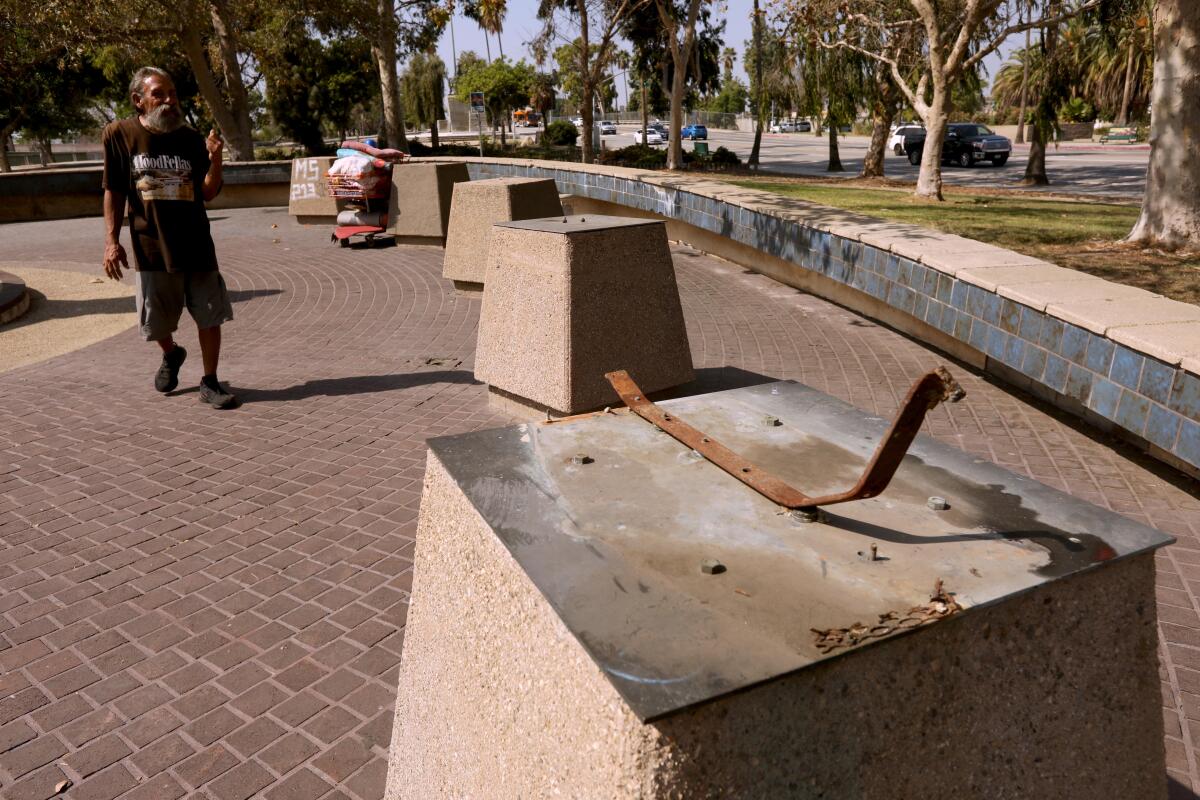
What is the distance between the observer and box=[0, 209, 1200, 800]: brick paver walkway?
268 cm

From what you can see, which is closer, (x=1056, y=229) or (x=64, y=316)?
(x=64, y=316)

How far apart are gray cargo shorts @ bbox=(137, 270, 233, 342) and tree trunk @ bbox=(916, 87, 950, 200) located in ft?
40.1

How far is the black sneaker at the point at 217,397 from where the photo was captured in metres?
5.75

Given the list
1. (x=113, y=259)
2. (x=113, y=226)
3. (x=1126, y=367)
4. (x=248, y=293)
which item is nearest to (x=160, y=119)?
(x=113, y=226)

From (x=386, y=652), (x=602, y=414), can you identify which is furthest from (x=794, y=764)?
(x=386, y=652)

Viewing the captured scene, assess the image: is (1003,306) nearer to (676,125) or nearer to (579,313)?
(579,313)

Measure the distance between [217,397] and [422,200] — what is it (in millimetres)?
6635

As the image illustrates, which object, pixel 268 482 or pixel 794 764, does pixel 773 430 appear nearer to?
pixel 794 764

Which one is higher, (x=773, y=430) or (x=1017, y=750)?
(x=773, y=430)

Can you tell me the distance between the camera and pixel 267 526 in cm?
409

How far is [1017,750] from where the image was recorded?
5.02 ft

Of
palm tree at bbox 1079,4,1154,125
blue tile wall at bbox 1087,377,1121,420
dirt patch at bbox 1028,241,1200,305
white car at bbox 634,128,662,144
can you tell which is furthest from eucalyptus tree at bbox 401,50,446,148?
blue tile wall at bbox 1087,377,1121,420

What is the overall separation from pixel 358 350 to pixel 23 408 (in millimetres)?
2365

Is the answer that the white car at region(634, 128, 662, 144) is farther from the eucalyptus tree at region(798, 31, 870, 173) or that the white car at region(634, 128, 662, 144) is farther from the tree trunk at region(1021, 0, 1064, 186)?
the tree trunk at region(1021, 0, 1064, 186)
